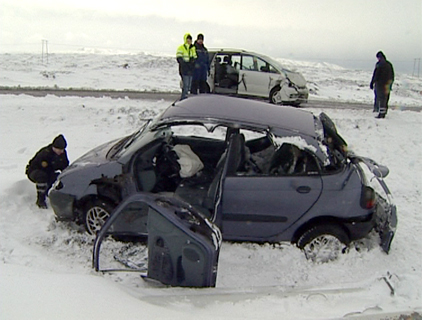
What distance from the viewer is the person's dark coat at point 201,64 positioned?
11.5 metres

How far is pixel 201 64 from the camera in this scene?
1170cm

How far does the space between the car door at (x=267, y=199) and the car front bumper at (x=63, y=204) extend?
184 centimetres

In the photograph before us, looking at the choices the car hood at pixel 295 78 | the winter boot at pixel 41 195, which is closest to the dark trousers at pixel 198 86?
Result: the car hood at pixel 295 78

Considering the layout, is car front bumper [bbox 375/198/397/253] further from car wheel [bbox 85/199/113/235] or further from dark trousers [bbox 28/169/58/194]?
dark trousers [bbox 28/169/58/194]

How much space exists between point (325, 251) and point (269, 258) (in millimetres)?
624

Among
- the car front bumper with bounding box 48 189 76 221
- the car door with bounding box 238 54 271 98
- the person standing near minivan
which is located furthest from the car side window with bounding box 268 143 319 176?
the car door with bounding box 238 54 271 98

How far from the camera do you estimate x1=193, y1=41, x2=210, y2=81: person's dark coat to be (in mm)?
11539

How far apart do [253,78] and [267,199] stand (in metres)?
9.01

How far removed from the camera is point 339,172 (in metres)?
4.38

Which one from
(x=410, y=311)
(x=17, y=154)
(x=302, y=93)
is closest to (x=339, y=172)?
(x=410, y=311)

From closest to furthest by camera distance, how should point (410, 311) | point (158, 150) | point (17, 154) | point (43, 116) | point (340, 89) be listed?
point (410, 311), point (158, 150), point (17, 154), point (43, 116), point (340, 89)

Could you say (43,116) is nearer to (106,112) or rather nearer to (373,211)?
(106,112)

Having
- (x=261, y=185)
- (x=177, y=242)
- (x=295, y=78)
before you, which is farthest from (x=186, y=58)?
(x=177, y=242)

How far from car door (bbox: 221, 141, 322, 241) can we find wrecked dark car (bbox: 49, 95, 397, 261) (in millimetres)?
11
